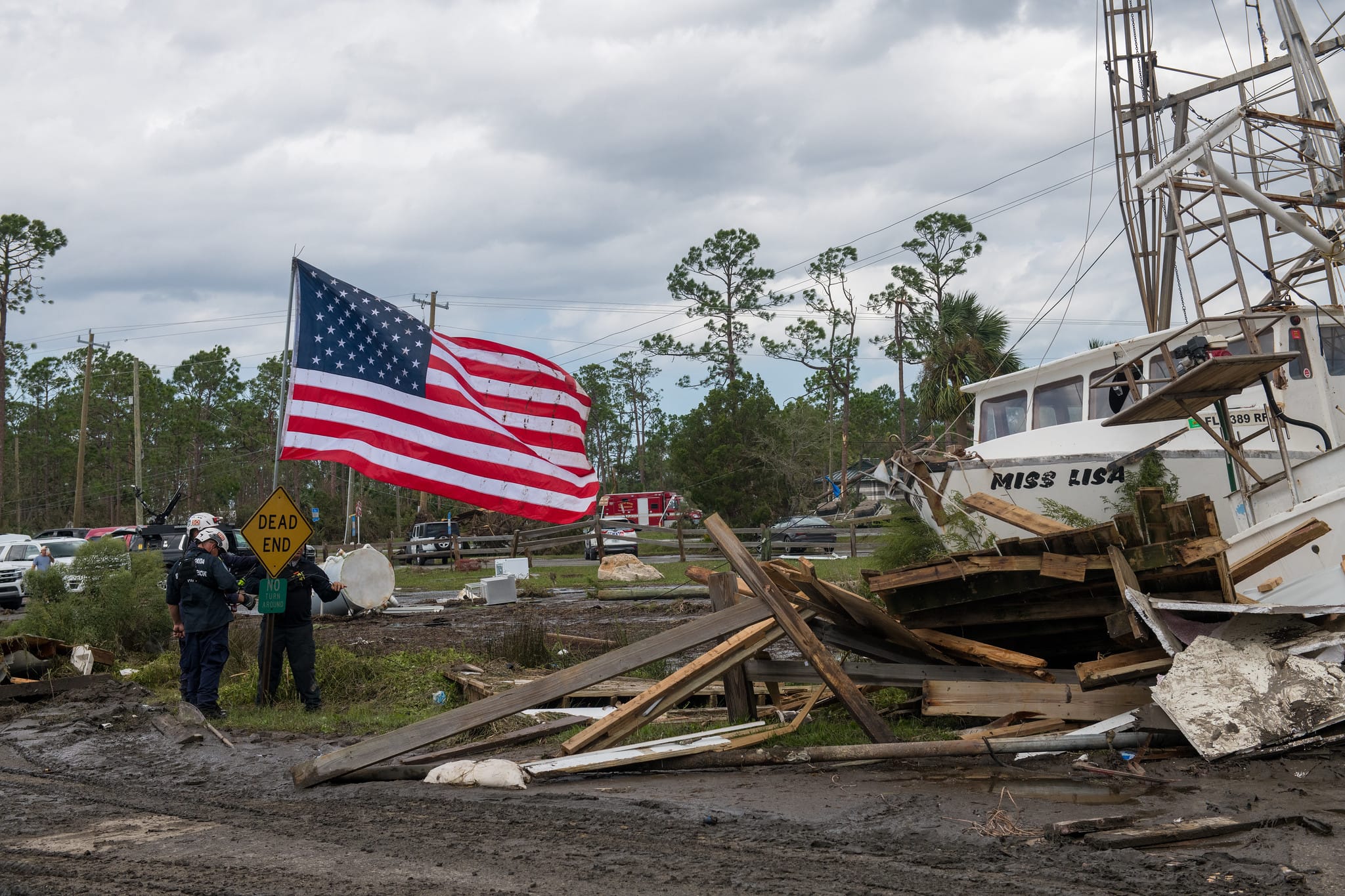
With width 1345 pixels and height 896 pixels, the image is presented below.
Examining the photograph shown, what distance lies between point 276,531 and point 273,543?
0.38ft

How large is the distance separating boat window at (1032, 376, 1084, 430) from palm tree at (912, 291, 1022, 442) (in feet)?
47.5

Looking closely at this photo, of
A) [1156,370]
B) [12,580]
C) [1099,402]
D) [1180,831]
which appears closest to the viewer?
[1180,831]

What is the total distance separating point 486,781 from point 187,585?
15.1 feet

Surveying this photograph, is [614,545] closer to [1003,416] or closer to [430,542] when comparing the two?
[430,542]

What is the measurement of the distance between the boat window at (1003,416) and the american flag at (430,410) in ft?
20.9

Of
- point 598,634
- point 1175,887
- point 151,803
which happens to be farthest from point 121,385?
point 1175,887

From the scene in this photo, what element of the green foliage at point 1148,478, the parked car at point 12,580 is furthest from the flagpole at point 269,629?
the parked car at point 12,580

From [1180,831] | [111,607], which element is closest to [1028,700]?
[1180,831]

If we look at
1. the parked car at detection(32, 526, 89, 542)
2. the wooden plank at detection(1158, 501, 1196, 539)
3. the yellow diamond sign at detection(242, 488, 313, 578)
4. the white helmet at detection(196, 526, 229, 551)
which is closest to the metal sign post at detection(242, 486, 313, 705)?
the yellow diamond sign at detection(242, 488, 313, 578)

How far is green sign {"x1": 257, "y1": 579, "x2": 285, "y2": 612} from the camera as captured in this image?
9.76 meters

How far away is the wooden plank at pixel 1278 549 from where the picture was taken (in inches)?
282

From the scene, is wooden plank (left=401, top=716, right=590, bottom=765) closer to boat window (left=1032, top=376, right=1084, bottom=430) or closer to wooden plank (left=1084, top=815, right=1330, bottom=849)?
wooden plank (left=1084, top=815, right=1330, bottom=849)

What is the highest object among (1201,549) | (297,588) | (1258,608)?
(1201,549)

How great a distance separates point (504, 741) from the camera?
7809 mm
